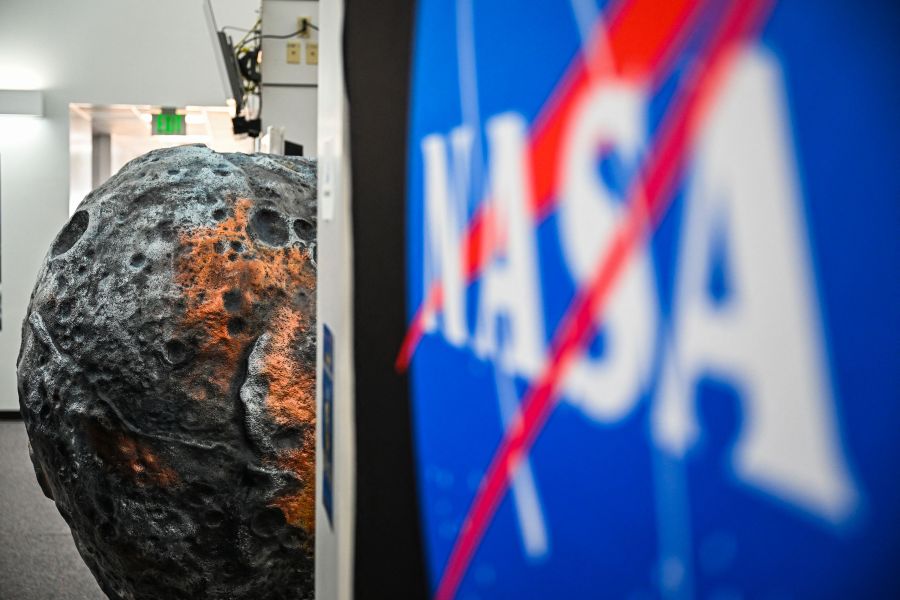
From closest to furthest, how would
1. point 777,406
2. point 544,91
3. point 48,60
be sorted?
point 777,406 < point 544,91 < point 48,60

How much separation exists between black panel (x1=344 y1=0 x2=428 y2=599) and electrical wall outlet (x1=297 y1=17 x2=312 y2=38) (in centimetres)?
386

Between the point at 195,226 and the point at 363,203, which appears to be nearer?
the point at 363,203

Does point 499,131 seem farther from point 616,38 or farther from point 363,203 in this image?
point 363,203

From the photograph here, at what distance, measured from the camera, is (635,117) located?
776mm

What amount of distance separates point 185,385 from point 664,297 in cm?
165

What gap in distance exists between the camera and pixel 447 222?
96 cm

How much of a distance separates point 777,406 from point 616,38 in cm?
34

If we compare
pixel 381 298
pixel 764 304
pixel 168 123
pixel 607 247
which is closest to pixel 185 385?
pixel 381 298

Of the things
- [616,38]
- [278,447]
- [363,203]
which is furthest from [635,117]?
[278,447]

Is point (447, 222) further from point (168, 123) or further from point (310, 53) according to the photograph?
point (168, 123)

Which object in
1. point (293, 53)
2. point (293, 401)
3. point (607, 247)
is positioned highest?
point (293, 53)

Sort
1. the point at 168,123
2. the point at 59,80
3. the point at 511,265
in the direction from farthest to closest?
the point at 168,123 → the point at 59,80 → the point at 511,265

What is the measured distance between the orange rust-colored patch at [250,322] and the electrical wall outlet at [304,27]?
273 centimetres

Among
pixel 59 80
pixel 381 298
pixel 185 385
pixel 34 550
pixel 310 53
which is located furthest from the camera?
pixel 59 80
